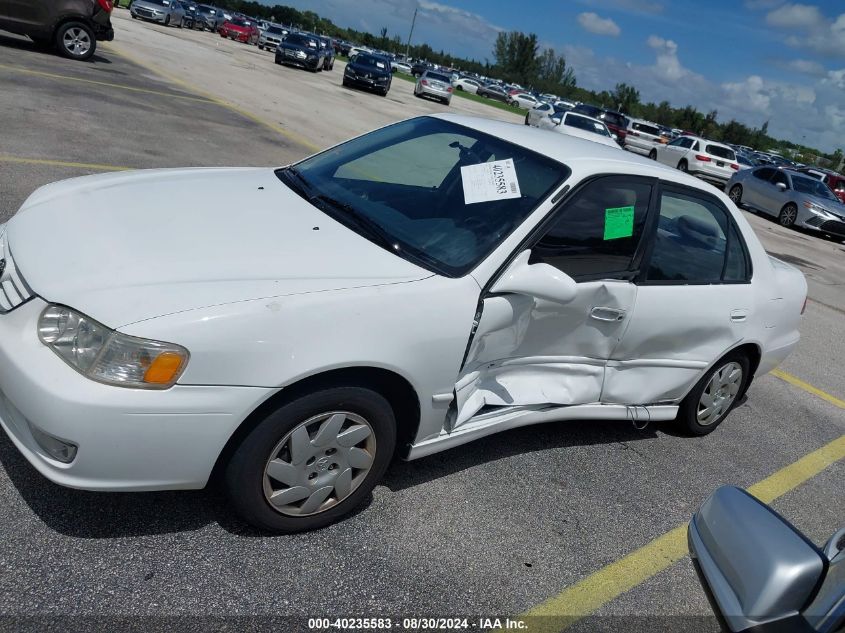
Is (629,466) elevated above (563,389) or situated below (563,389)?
below

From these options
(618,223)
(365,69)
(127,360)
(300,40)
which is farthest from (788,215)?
(300,40)

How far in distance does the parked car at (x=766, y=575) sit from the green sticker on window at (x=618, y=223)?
6.56 feet

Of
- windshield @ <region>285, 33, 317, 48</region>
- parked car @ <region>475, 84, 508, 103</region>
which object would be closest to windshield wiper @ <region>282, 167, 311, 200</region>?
windshield @ <region>285, 33, 317, 48</region>

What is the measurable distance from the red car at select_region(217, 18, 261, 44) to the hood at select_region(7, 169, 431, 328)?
46.7 m

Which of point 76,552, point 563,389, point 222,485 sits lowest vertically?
point 76,552

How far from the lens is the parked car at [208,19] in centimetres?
4672

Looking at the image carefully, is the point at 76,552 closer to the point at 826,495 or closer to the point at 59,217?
the point at 59,217

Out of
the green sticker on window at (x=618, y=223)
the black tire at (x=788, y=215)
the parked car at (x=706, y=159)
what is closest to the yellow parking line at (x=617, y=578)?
the green sticker on window at (x=618, y=223)

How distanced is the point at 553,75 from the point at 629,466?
143m

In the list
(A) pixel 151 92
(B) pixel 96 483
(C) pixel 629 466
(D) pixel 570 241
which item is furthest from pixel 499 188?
(A) pixel 151 92

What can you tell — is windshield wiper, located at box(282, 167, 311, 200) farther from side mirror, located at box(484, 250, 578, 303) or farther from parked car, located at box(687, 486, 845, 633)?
parked car, located at box(687, 486, 845, 633)

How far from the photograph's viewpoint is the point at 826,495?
4238mm

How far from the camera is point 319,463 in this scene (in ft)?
9.13

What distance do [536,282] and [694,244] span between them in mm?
1464
